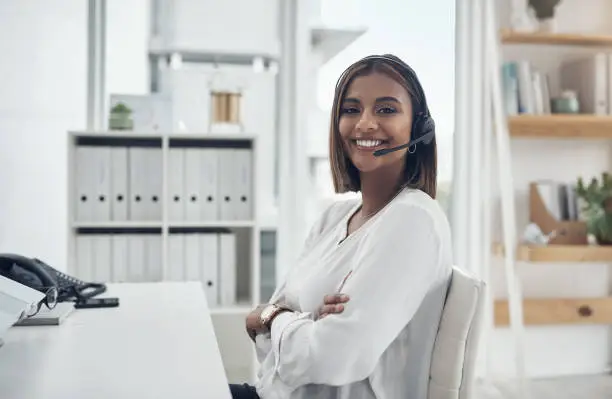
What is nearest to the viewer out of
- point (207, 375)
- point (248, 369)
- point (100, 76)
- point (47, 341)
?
point (207, 375)

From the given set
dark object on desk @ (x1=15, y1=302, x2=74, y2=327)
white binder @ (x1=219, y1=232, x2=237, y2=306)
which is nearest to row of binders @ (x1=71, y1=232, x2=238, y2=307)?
white binder @ (x1=219, y1=232, x2=237, y2=306)

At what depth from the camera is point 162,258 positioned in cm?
293

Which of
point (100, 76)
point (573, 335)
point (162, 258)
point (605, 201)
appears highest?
point (100, 76)

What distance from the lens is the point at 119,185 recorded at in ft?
9.68

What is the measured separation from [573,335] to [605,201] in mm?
754

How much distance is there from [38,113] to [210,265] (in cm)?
96

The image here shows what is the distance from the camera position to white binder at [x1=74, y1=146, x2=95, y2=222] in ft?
9.52

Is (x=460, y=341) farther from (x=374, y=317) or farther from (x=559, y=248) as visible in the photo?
(x=559, y=248)

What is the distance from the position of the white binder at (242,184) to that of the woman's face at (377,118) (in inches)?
62.9

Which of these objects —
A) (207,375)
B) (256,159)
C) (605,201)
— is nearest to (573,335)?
(605,201)

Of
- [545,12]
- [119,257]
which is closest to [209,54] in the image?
[119,257]

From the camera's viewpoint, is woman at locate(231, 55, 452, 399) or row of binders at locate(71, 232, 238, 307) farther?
row of binders at locate(71, 232, 238, 307)

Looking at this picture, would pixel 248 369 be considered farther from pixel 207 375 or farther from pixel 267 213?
pixel 207 375

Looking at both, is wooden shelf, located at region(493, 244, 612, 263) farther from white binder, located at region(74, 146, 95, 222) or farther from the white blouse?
the white blouse
